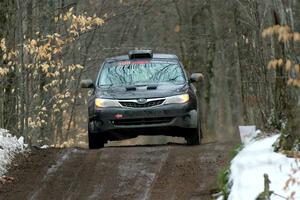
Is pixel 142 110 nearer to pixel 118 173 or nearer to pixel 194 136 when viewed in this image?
pixel 194 136

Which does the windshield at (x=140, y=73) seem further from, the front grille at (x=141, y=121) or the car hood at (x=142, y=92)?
the front grille at (x=141, y=121)

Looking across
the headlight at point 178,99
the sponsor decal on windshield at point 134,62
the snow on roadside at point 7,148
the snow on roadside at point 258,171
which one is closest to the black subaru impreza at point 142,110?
the headlight at point 178,99

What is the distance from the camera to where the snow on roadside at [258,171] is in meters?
7.41

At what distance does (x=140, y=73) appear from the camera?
47.3 feet

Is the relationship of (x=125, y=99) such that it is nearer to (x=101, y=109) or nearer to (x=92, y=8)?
(x=101, y=109)

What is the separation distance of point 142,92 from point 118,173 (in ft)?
10.4

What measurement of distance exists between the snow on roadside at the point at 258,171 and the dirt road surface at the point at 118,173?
0.82 metres

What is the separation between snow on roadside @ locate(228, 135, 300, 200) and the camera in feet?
24.3

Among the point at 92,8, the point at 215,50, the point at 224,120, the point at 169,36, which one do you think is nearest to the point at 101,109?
the point at 92,8

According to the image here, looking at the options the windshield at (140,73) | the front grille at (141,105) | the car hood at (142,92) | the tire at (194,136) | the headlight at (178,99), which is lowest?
the tire at (194,136)

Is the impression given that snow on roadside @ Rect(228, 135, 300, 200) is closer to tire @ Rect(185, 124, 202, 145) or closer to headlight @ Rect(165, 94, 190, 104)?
headlight @ Rect(165, 94, 190, 104)

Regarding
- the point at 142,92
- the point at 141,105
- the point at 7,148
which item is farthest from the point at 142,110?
the point at 7,148

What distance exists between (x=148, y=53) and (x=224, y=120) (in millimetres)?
22550

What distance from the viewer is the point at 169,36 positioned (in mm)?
33094
